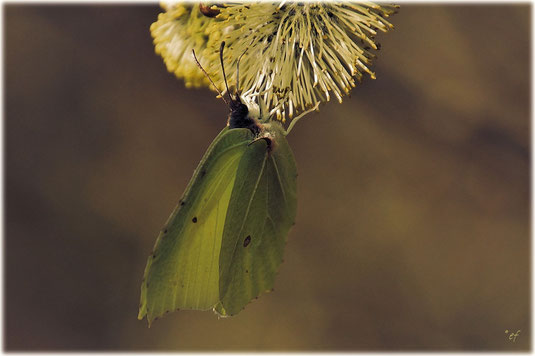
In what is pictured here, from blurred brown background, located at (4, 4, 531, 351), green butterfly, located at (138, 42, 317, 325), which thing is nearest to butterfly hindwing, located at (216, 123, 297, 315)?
green butterfly, located at (138, 42, 317, 325)

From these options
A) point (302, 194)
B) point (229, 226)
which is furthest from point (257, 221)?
point (302, 194)

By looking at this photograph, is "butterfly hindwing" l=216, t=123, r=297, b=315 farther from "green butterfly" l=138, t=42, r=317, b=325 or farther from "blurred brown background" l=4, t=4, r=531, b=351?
"blurred brown background" l=4, t=4, r=531, b=351

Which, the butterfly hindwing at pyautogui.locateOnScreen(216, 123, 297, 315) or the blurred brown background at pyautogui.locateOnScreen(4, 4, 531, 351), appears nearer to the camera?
the butterfly hindwing at pyautogui.locateOnScreen(216, 123, 297, 315)

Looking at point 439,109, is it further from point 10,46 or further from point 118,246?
point 10,46

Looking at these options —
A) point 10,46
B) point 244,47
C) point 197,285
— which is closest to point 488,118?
point 244,47

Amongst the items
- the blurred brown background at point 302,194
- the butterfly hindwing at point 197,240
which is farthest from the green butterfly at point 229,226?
the blurred brown background at point 302,194
